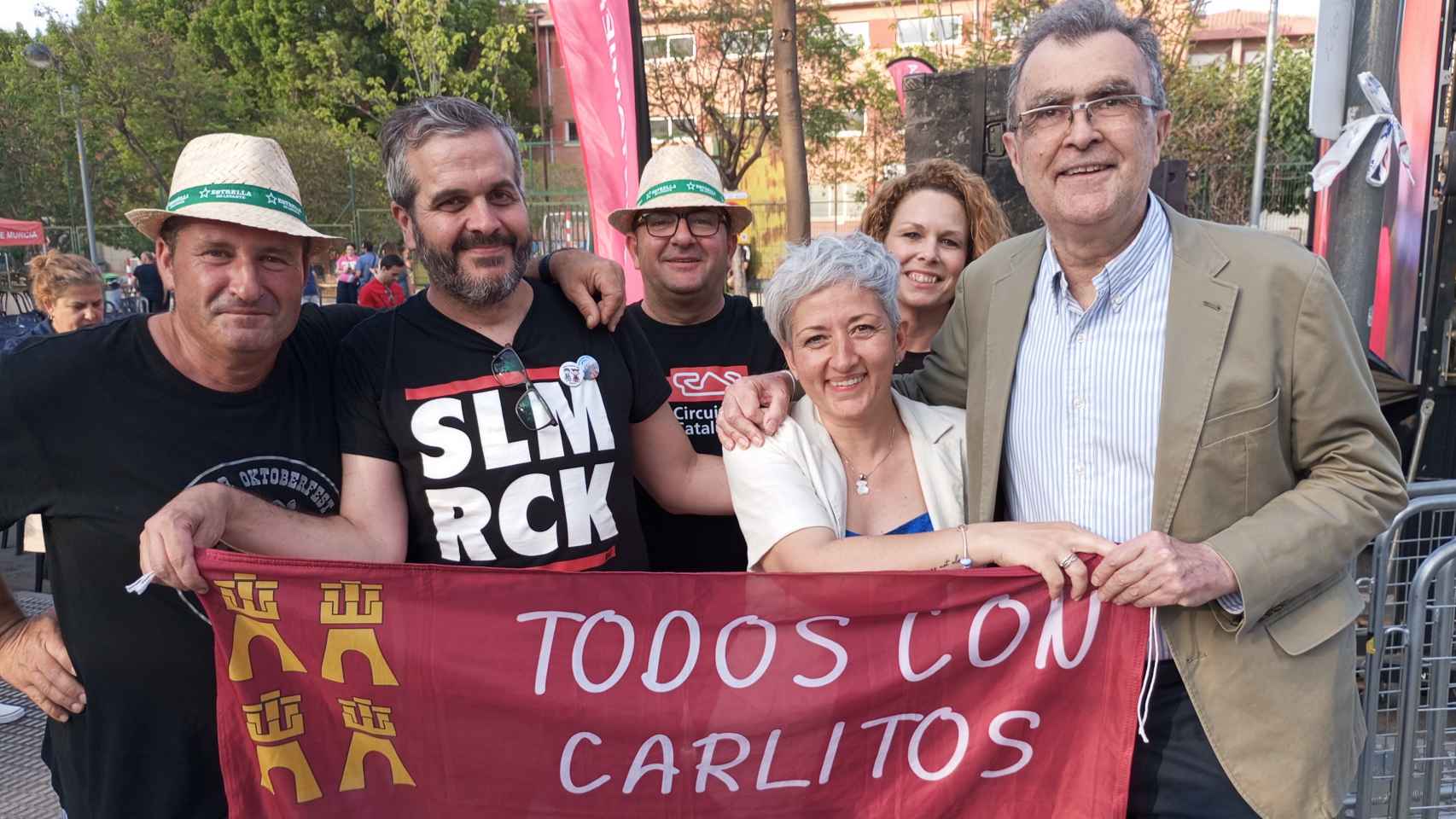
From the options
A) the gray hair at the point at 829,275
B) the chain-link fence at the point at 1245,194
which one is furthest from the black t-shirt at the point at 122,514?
the chain-link fence at the point at 1245,194

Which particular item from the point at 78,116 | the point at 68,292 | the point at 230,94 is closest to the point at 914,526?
the point at 68,292

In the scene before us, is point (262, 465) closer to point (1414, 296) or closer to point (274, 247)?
point (274, 247)

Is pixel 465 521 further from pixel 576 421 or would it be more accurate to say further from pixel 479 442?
pixel 576 421

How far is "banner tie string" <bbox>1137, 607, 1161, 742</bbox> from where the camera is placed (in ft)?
7.13

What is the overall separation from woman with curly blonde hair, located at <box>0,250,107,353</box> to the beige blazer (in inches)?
238

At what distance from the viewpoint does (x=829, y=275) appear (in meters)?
2.42

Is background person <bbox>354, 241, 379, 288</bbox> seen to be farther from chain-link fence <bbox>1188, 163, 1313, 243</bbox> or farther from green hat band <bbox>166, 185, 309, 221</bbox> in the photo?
green hat band <bbox>166, 185, 309, 221</bbox>

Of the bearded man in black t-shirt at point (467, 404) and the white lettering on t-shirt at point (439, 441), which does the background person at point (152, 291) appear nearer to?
the bearded man in black t-shirt at point (467, 404)

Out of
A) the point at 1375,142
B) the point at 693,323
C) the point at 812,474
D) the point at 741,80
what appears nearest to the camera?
the point at 812,474

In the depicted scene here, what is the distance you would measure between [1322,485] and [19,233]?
26134 millimetres

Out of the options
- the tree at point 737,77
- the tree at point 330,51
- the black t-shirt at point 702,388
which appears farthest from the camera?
the tree at point 330,51

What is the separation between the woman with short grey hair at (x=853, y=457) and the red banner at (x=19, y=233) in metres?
24.2

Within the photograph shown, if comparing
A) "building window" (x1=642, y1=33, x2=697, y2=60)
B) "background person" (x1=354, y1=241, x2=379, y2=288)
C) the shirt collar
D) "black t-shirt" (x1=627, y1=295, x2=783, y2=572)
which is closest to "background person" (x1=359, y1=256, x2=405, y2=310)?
"background person" (x1=354, y1=241, x2=379, y2=288)

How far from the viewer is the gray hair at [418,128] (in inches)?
97.6
